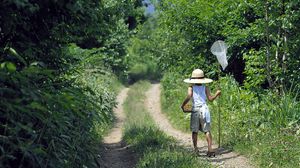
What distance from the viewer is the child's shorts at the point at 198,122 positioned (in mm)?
9664

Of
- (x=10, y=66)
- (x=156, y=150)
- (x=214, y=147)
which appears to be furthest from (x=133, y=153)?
(x=10, y=66)

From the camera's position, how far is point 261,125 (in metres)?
10.3

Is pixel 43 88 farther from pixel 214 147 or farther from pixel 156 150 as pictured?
pixel 214 147

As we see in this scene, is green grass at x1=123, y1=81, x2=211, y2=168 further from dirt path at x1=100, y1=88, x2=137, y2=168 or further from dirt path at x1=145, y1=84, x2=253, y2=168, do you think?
dirt path at x1=145, y1=84, x2=253, y2=168

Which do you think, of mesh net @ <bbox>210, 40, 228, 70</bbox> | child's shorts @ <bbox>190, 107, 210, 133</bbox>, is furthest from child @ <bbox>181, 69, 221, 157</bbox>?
mesh net @ <bbox>210, 40, 228, 70</bbox>

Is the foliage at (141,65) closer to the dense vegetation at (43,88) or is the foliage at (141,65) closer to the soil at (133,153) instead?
the soil at (133,153)

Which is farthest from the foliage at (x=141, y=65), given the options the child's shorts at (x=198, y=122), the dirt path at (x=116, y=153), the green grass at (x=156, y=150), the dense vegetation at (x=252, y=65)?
the child's shorts at (x=198, y=122)

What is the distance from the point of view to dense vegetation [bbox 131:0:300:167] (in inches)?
377

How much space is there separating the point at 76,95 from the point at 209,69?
11.0 m

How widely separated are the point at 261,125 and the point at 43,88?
19.3 feet

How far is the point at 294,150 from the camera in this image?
830 centimetres

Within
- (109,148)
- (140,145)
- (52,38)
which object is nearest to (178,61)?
(109,148)

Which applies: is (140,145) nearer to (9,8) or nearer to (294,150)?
(294,150)

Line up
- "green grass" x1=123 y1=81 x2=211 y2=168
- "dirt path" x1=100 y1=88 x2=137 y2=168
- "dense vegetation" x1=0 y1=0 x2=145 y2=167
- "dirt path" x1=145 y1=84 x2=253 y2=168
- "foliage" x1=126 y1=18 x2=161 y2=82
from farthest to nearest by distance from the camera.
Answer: "foliage" x1=126 y1=18 x2=161 y2=82 < "dirt path" x1=100 y1=88 x2=137 y2=168 < "dirt path" x1=145 y1=84 x2=253 y2=168 < "green grass" x1=123 y1=81 x2=211 y2=168 < "dense vegetation" x1=0 y1=0 x2=145 y2=167
